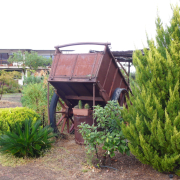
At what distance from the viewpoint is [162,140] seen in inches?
129

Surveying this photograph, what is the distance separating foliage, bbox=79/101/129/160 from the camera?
392cm

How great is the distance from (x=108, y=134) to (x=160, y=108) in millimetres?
1108

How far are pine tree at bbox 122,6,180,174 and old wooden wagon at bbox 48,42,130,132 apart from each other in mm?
1479

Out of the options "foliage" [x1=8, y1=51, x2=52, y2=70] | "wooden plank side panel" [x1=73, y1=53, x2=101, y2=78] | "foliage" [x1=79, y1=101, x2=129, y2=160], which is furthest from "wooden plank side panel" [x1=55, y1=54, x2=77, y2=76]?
"foliage" [x1=8, y1=51, x2=52, y2=70]

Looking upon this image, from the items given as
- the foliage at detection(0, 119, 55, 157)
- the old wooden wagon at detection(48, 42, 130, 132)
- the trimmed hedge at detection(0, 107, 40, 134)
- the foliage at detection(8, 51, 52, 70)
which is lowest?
the foliage at detection(0, 119, 55, 157)

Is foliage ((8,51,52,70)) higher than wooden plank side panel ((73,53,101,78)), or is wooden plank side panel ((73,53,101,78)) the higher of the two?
foliage ((8,51,52,70))

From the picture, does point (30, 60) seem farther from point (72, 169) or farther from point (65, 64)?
point (72, 169)

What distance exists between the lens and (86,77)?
5070mm

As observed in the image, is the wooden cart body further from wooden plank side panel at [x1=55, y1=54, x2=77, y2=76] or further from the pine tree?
the pine tree

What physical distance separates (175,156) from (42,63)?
92.2 feet

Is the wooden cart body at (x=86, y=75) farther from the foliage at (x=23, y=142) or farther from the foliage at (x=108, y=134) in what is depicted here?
the foliage at (x=23, y=142)

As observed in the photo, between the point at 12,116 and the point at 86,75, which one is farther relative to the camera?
the point at 12,116

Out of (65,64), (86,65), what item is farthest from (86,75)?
(65,64)

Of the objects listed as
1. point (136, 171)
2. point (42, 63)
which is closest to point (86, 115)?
point (136, 171)
